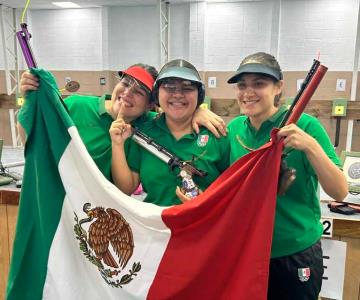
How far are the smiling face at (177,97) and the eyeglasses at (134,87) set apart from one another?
11cm

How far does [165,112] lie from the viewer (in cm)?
149

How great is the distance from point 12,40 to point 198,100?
6751mm

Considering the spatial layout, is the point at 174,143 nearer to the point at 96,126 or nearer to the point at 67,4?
the point at 96,126

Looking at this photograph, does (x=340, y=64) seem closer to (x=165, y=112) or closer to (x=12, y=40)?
(x=165, y=112)

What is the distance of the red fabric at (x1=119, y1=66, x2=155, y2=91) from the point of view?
152 cm

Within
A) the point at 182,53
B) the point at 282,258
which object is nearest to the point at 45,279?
the point at 282,258

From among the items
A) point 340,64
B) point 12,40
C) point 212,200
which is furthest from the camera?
point 12,40

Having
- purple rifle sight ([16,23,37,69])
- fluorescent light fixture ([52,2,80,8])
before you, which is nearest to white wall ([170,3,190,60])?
fluorescent light fixture ([52,2,80,8])

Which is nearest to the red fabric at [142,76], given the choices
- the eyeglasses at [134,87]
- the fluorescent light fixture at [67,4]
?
the eyeglasses at [134,87]

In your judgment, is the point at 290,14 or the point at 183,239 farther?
the point at 290,14

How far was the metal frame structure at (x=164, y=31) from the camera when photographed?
20.2 ft

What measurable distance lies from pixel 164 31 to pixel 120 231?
5654 millimetres

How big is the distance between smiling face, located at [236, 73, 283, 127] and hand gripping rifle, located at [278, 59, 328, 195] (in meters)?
0.19

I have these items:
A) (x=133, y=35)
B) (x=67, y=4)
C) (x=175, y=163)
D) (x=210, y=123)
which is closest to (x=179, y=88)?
(x=210, y=123)
